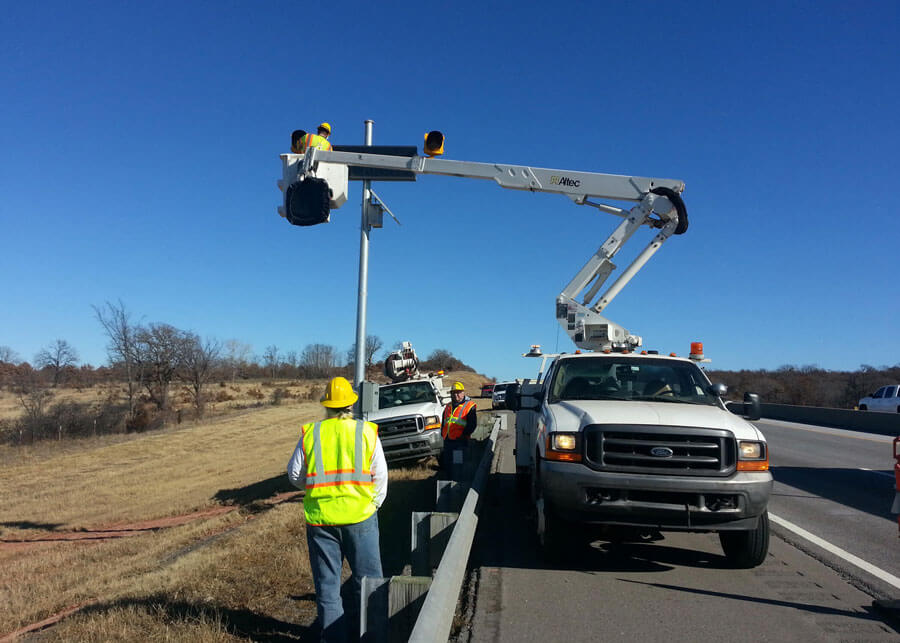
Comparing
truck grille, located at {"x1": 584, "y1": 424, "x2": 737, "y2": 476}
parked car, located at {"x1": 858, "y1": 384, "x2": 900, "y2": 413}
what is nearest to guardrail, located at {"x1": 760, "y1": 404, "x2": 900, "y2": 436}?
parked car, located at {"x1": 858, "y1": 384, "x2": 900, "y2": 413}

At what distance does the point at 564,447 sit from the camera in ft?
18.5

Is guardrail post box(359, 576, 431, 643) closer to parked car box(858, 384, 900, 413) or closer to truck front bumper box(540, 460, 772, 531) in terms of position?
truck front bumper box(540, 460, 772, 531)

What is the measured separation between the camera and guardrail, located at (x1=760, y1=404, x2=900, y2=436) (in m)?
23.9

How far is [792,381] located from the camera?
191 ft

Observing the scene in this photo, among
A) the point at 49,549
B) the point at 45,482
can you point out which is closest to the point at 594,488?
the point at 49,549

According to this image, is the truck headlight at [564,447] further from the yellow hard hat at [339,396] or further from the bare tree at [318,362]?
the bare tree at [318,362]

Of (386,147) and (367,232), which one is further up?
(386,147)

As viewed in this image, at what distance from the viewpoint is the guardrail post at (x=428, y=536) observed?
503 cm

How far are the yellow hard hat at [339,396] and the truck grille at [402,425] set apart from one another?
8884mm

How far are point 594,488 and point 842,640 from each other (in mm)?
1993

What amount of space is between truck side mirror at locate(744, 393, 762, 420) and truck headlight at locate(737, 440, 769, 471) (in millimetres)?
1010

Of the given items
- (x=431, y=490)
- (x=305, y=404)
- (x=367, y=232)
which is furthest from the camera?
(x=305, y=404)

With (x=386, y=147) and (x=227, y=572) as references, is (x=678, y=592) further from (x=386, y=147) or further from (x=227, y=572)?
(x=386, y=147)

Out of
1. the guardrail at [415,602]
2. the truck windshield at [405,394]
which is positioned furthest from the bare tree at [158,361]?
the guardrail at [415,602]
